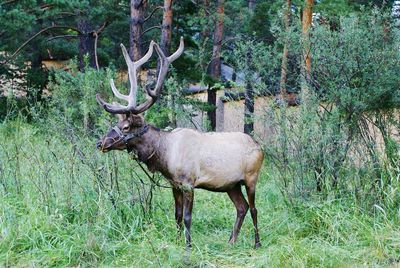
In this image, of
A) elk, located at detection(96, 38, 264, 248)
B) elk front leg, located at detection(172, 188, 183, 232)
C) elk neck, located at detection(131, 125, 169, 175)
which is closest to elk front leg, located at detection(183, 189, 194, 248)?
elk, located at detection(96, 38, 264, 248)

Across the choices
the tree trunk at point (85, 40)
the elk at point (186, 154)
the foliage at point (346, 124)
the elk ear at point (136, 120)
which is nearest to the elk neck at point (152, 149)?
the elk at point (186, 154)

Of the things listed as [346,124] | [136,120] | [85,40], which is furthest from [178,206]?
[85,40]

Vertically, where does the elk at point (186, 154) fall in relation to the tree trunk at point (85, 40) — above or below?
below

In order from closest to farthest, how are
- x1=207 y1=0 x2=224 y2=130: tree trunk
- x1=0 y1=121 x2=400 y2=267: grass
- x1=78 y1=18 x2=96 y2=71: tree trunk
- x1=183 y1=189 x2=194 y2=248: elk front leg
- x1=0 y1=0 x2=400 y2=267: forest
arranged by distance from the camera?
1. x1=0 y1=121 x2=400 y2=267: grass
2. x1=0 y1=0 x2=400 y2=267: forest
3. x1=183 y1=189 x2=194 y2=248: elk front leg
4. x1=207 y1=0 x2=224 y2=130: tree trunk
5. x1=78 y1=18 x2=96 y2=71: tree trunk

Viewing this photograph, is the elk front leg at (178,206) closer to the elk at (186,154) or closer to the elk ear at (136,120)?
the elk at (186,154)

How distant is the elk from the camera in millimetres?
6844

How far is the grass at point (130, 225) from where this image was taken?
21.3 feet

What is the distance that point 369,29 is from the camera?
330 inches

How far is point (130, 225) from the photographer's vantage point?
24.0 feet

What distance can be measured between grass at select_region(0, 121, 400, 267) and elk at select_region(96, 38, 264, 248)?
43 centimetres

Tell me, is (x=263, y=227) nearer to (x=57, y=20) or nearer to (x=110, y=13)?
(x=110, y=13)

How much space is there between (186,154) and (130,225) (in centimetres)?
113

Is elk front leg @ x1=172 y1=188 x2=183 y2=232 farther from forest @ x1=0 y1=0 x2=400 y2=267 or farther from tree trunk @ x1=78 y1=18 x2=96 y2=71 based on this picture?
tree trunk @ x1=78 y1=18 x2=96 y2=71

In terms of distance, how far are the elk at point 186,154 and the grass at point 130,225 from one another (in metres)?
0.43
